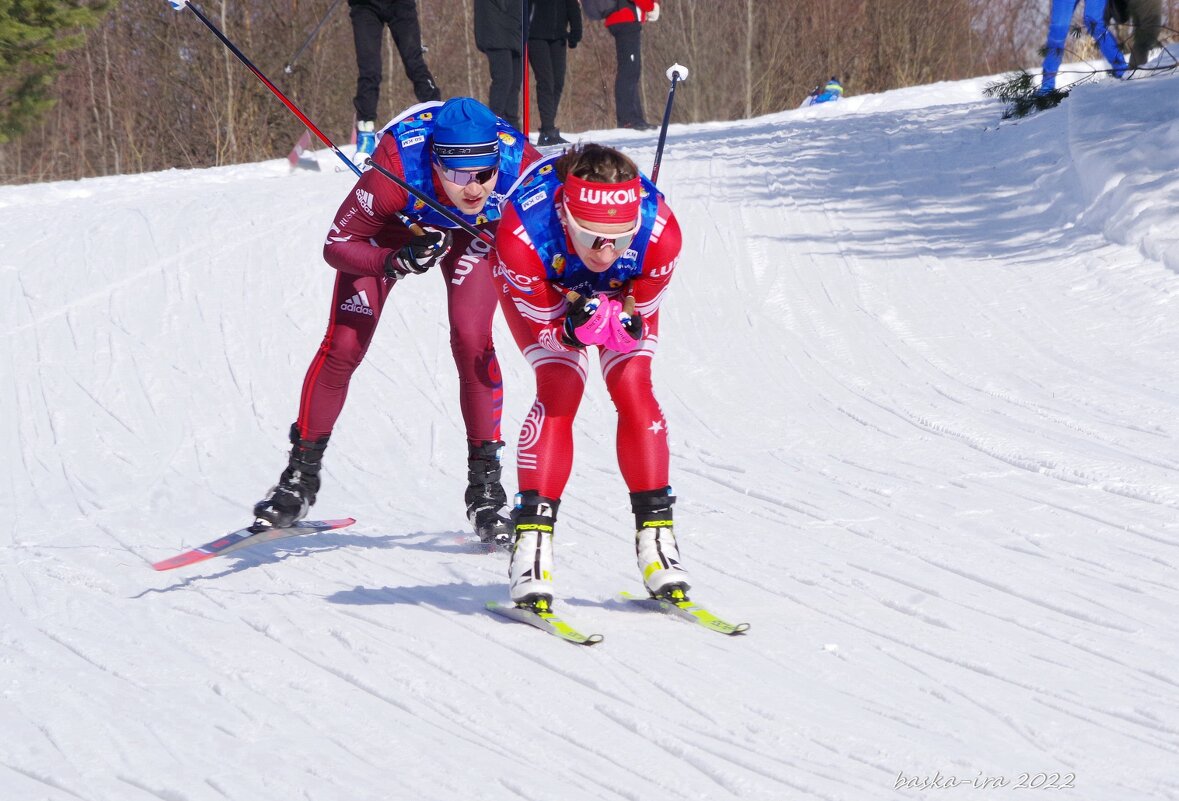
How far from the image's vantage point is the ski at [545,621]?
3717 millimetres

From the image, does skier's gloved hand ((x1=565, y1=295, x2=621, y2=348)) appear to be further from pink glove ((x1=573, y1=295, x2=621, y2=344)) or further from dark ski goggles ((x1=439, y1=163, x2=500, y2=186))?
dark ski goggles ((x1=439, y1=163, x2=500, y2=186))

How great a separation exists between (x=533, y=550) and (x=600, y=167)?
1.07 m

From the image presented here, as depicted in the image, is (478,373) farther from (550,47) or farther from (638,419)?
(550,47)

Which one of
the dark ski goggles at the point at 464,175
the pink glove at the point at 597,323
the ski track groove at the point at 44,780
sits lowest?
the ski track groove at the point at 44,780

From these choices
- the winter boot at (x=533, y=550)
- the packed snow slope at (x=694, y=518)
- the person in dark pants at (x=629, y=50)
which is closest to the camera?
the packed snow slope at (x=694, y=518)

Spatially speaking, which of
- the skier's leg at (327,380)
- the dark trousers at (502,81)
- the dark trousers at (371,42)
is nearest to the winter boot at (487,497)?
the skier's leg at (327,380)

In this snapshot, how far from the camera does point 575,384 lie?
3.88 meters

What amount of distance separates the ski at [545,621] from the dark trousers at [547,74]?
9200 mm

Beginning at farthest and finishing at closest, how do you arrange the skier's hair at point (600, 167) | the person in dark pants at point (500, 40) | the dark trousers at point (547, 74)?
the dark trousers at point (547, 74) → the person in dark pants at point (500, 40) → the skier's hair at point (600, 167)

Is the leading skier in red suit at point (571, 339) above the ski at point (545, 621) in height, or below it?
above

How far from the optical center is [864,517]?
497 centimetres

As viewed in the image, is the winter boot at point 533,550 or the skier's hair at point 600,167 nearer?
the skier's hair at point 600,167

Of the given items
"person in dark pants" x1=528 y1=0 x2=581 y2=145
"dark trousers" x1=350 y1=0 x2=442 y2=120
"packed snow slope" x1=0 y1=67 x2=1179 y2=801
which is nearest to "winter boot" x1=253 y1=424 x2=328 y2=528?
"packed snow slope" x1=0 y1=67 x2=1179 y2=801

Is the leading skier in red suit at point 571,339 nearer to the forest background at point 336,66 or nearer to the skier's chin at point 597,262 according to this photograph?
the skier's chin at point 597,262
